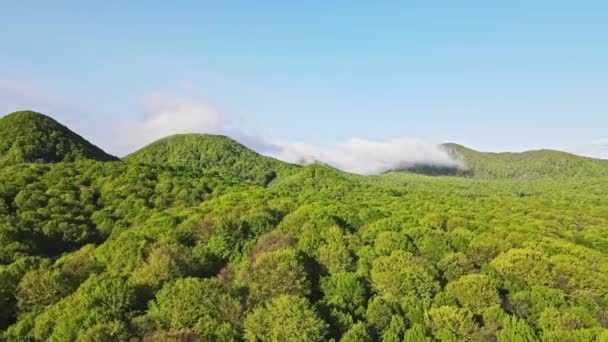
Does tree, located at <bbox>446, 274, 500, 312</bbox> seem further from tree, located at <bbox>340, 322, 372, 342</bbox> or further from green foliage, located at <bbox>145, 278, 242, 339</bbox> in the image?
green foliage, located at <bbox>145, 278, 242, 339</bbox>

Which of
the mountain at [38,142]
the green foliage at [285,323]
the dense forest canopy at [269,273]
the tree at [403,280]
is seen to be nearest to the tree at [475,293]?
the dense forest canopy at [269,273]

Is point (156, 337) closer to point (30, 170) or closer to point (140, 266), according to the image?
point (140, 266)

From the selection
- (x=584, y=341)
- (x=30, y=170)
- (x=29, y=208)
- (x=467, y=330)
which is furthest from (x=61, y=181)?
(x=584, y=341)

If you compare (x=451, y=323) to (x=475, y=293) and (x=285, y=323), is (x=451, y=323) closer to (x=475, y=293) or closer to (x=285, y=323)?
(x=475, y=293)

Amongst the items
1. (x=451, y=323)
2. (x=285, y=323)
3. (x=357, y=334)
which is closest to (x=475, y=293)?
(x=451, y=323)

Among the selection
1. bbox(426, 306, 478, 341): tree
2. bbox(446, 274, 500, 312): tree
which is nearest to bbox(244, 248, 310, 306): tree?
bbox(426, 306, 478, 341): tree
